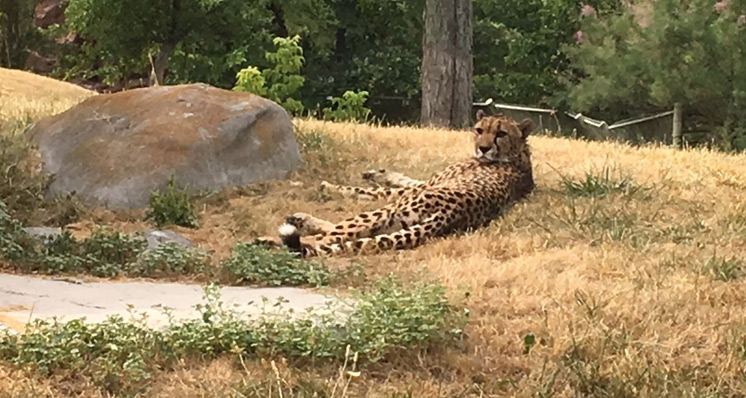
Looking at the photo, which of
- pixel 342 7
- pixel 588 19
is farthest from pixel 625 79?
pixel 342 7

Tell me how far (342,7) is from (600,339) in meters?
19.3

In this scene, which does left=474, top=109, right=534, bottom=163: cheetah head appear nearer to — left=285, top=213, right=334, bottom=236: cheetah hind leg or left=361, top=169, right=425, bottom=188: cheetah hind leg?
left=361, top=169, right=425, bottom=188: cheetah hind leg

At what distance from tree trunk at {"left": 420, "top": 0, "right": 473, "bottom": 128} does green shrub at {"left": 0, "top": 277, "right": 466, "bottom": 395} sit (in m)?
8.71

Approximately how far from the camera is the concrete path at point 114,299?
13.0 feet

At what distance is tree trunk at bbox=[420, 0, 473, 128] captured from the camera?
40.6ft

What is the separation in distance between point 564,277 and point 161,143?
360 centimetres

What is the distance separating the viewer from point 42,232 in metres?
5.81

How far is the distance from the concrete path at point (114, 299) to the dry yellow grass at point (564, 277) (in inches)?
22.9

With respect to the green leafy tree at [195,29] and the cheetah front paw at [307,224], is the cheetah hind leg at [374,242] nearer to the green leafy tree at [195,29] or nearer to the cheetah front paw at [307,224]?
the cheetah front paw at [307,224]

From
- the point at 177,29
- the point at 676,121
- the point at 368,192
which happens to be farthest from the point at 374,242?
the point at 177,29

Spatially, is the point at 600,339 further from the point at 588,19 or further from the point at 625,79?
the point at 588,19

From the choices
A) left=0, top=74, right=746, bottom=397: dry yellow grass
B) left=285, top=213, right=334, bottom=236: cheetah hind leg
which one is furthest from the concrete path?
left=285, top=213, right=334, bottom=236: cheetah hind leg

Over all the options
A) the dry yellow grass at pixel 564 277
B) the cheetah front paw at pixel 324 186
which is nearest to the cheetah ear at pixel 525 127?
the dry yellow grass at pixel 564 277

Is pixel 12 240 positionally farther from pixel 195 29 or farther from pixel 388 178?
pixel 195 29
